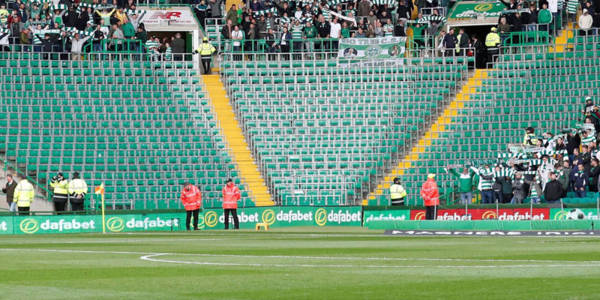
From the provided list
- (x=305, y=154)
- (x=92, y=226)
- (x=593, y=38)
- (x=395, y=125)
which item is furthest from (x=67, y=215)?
(x=593, y=38)

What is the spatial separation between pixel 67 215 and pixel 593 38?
2202 centimetres

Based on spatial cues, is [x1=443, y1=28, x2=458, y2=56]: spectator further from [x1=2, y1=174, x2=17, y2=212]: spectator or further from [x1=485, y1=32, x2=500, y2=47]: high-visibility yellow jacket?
[x1=2, y1=174, x2=17, y2=212]: spectator

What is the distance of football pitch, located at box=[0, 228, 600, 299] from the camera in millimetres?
11156

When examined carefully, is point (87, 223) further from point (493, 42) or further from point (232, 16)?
point (493, 42)

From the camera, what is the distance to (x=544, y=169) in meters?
37.4

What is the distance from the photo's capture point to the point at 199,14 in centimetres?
5122

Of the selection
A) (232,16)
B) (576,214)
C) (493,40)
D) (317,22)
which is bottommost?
(576,214)

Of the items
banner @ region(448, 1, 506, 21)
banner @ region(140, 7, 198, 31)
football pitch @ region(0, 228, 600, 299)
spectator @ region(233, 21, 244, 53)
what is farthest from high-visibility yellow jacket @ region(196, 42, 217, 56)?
football pitch @ region(0, 228, 600, 299)

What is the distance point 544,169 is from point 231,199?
33.0 feet

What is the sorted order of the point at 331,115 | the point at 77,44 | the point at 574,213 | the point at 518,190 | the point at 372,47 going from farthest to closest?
1. the point at 372,47
2. the point at 77,44
3. the point at 331,115
4. the point at 518,190
5. the point at 574,213

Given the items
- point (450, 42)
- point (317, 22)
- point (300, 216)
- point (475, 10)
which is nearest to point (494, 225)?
point (300, 216)

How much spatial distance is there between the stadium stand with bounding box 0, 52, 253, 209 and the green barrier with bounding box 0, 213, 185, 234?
7.25ft

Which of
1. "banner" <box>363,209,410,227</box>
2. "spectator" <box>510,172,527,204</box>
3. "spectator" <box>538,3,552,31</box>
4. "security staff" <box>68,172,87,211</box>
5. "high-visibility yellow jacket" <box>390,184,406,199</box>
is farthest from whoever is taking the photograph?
"spectator" <box>538,3,552,31</box>

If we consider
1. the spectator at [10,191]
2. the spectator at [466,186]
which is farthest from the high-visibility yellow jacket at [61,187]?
the spectator at [466,186]
